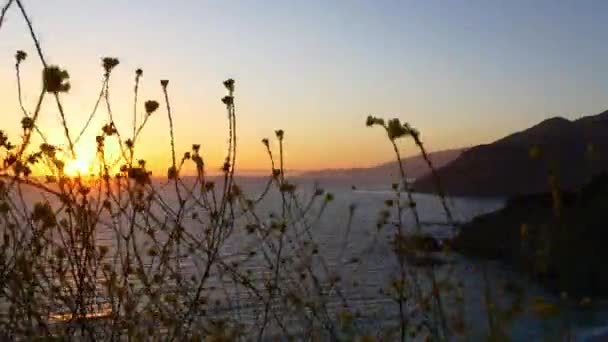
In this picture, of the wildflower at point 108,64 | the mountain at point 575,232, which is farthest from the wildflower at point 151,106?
the mountain at point 575,232

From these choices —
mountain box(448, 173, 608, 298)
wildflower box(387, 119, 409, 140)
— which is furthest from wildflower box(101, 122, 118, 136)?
mountain box(448, 173, 608, 298)

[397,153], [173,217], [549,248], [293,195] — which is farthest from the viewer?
[293,195]

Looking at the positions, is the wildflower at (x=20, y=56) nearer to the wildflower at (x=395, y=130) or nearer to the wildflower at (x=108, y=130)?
the wildflower at (x=108, y=130)

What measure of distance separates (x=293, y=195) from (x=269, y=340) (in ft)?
4.79

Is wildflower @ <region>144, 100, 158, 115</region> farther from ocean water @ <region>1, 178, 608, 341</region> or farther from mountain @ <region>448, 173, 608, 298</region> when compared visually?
mountain @ <region>448, 173, 608, 298</region>

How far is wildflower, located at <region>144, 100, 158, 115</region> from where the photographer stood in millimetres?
3693

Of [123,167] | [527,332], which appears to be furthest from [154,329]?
[527,332]

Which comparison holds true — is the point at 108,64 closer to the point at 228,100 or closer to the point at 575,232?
the point at 228,100

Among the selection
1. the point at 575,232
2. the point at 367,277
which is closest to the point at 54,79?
the point at 575,232

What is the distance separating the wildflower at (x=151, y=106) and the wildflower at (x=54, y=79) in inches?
30.0

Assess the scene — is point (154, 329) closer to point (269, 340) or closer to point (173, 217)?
point (173, 217)

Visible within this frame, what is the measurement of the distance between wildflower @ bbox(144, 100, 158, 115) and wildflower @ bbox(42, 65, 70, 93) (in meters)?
0.76

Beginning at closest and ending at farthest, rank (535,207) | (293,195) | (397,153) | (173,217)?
(397,153) → (173,217) → (293,195) → (535,207)

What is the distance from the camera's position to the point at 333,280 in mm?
4172
